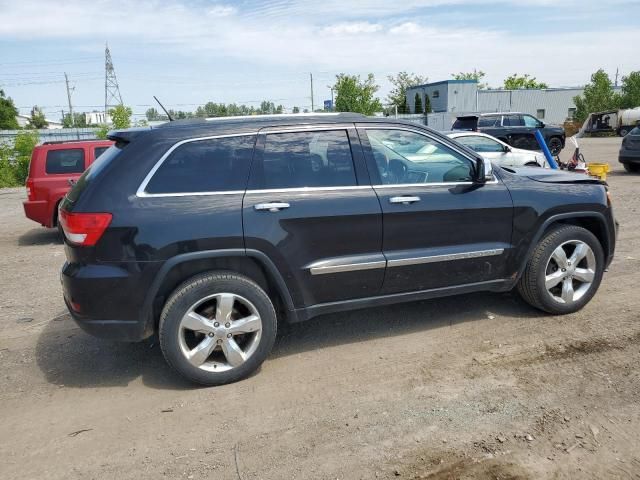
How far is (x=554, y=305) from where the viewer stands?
14.8 ft

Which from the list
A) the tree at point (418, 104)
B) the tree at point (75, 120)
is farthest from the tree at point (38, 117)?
the tree at point (418, 104)

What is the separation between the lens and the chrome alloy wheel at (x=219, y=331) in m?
3.51

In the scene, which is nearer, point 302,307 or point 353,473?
point 353,473

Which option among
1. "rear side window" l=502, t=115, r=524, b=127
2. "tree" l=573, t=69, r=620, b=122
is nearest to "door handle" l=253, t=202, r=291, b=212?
"rear side window" l=502, t=115, r=524, b=127

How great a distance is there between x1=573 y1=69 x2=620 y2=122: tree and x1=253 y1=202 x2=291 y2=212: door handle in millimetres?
52499

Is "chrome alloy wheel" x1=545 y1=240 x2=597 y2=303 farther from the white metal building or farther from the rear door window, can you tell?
the white metal building

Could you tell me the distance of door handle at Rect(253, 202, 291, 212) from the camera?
3571mm

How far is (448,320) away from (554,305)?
3.09ft

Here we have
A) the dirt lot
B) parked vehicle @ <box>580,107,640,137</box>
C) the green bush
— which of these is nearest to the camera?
the dirt lot

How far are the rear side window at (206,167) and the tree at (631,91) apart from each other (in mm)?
53270

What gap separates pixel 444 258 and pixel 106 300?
2.55 meters

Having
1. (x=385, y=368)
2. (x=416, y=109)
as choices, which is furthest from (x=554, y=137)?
(x=416, y=109)

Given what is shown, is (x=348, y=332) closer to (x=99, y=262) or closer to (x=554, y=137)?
(x=99, y=262)

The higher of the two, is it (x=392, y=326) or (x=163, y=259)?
(x=163, y=259)
